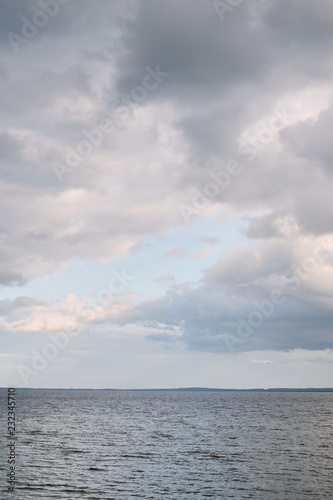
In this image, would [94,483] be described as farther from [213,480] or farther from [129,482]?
[213,480]

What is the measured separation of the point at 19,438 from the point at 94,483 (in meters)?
36.6

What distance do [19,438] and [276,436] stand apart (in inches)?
1669

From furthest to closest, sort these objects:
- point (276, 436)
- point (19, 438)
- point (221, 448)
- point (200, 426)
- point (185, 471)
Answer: point (200, 426)
point (276, 436)
point (19, 438)
point (221, 448)
point (185, 471)

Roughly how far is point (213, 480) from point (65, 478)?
14019 mm

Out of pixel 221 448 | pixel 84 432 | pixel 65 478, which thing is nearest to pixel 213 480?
pixel 65 478

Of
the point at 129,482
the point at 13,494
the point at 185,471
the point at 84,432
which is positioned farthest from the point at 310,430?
the point at 13,494

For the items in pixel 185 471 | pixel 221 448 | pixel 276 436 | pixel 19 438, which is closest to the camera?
pixel 185 471

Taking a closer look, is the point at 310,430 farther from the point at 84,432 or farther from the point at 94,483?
the point at 94,483

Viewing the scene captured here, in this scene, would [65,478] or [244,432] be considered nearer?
[65,478]

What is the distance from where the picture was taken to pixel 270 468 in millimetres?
50719

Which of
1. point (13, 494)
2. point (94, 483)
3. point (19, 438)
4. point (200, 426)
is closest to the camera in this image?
point (13, 494)

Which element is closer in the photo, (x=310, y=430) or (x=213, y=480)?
(x=213, y=480)

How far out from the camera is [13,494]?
38688mm

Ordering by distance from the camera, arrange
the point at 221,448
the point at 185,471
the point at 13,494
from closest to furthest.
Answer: the point at 13,494, the point at 185,471, the point at 221,448
